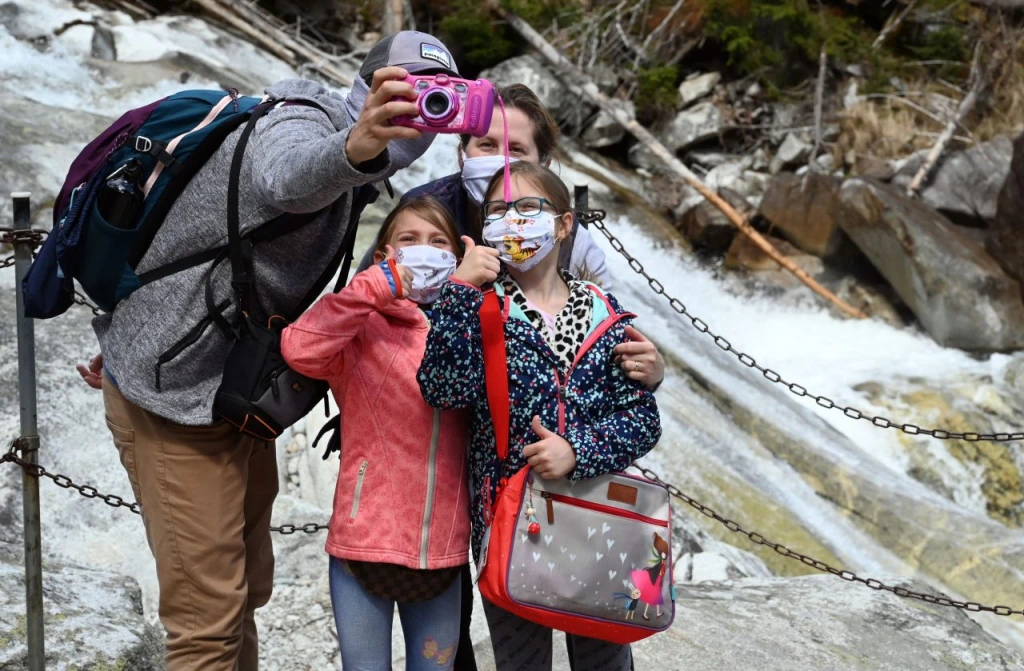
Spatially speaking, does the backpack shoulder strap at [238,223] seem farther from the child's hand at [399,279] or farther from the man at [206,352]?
the child's hand at [399,279]

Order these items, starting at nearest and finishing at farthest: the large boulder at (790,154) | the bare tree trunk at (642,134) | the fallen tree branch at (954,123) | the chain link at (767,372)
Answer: the chain link at (767,372) → the bare tree trunk at (642,134) → the fallen tree branch at (954,123) → the large boulder at (790,154)

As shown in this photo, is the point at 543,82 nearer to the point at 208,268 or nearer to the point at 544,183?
the point at 544,183

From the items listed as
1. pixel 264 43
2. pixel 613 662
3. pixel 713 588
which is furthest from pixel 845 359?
pixel 613 662

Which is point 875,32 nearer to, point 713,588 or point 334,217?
point 713,588

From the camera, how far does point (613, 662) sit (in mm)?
2592

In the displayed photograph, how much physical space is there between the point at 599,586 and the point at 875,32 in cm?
1265

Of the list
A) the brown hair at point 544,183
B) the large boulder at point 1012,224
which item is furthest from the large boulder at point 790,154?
the brown hair at point 544,183

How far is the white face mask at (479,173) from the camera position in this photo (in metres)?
2.77

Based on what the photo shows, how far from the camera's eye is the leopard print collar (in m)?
2.48

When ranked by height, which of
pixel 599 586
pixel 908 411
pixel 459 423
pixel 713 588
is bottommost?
pixel 908 411

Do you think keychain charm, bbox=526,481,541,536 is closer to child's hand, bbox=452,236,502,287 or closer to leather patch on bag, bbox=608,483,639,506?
leather patch on bag, bbox=608,483,639,506

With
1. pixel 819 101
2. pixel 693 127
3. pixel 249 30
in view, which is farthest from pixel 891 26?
pixel 249 30

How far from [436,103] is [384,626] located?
48.6 inches

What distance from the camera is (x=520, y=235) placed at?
97.3 inches
